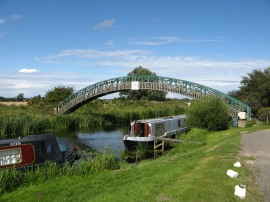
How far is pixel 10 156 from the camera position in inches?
468

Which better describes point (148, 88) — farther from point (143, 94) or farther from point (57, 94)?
point (143, 94)

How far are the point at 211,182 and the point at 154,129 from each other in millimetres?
14535

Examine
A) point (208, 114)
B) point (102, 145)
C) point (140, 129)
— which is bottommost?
point (102, 145)

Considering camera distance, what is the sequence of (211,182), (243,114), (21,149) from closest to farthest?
1. (211,182)
2. (21,149)
3. (243,114)

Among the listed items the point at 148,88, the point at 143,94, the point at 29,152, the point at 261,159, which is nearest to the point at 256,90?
the point at 148,88

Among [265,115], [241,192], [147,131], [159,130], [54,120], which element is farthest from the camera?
[54,120]

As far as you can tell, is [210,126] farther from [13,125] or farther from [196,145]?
[13,125]

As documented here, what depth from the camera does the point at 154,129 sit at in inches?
896

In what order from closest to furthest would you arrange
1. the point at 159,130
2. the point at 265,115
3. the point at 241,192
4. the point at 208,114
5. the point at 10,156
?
the point at 241,192, the point at 10,156, the point at 159,130, the point at 208,114, the point at 265,115

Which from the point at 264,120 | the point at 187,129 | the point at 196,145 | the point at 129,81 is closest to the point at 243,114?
the point at 264,120

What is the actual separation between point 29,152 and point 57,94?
47881 mm

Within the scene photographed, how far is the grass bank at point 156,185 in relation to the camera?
292 inches

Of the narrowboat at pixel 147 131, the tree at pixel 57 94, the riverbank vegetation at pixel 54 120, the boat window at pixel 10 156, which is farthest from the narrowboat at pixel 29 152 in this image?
the tree at pixel 57 94

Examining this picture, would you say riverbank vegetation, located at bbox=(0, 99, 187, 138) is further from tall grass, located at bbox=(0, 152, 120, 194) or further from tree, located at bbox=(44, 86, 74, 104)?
tall grass, located at bbox=(0, 152, 120, 194)
